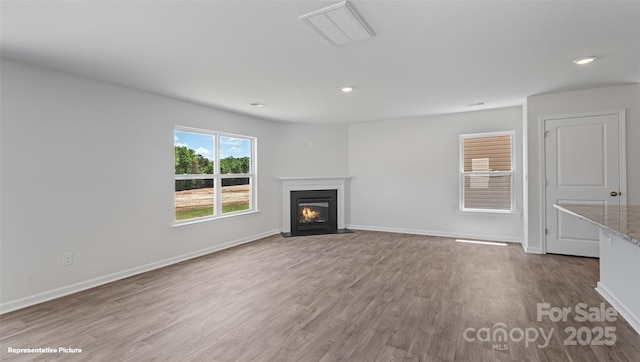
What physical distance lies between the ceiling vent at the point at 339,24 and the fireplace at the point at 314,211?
4.40 meters

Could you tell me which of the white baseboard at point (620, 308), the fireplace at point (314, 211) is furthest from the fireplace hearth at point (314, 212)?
the white baseboard at point (620, 308)

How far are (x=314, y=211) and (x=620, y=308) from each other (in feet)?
16.3

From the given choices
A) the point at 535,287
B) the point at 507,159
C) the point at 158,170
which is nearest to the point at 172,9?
the point at 158,170

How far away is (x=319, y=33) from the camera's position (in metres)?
2.36

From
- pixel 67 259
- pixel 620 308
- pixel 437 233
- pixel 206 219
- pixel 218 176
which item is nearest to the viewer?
pixel 620 308

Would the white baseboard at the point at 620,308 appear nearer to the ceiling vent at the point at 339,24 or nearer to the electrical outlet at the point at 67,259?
the ceiling vent at the point at 339,24

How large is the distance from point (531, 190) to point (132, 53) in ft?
18.1

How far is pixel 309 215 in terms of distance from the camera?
6.68 meters

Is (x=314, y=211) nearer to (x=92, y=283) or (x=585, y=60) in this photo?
(x=92, y=283)

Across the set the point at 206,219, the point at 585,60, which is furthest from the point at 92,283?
the point at 585,60

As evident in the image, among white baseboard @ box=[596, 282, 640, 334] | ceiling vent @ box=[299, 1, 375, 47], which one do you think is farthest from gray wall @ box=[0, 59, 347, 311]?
white baseboard @ box=[596, 282, 640, 334]

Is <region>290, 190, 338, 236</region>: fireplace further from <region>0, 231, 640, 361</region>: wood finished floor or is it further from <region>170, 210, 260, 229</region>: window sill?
<region>0, 231, 640, 361</region>: wood finished floor

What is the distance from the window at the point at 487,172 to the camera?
17.9 feet

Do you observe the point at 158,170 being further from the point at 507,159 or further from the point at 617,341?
the point at 507,159
